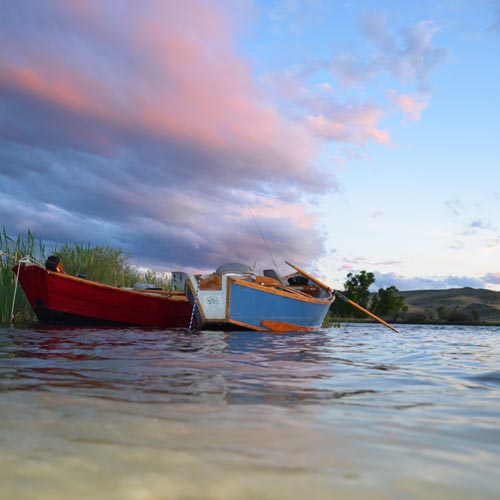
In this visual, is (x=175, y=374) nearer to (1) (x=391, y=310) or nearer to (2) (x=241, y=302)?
(2) (x=241, y=302)

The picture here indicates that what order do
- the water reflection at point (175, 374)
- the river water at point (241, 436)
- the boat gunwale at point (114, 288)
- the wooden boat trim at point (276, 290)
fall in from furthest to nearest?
the boat gunwale at point (114, 288) < the wooden boat trim at point (276, 290) < the water reflection at point (175, 374) < the river water at point (241, 436)

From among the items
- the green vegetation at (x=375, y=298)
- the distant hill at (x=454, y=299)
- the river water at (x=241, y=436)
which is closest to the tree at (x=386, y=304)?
the green vegetation at (x=375, y=298)

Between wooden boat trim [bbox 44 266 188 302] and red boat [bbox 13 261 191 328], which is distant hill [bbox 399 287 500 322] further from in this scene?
red boat [bbox 13 261 191 328]

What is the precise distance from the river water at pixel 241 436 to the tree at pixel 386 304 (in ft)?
142

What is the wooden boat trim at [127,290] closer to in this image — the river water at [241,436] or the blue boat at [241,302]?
the blue boat at [241,302]

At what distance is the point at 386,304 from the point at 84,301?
3804 cm

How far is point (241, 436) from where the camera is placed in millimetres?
2127

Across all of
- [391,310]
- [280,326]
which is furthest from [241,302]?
[391,310]

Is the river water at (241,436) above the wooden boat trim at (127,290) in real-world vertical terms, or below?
below

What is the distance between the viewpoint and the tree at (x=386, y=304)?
4597 centimetres

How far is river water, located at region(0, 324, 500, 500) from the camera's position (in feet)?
5.08

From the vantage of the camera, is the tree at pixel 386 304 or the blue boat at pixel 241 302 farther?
the tree at pixel 386 304

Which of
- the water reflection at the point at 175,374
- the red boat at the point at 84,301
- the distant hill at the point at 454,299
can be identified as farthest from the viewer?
the distant hill at the point at 454,299

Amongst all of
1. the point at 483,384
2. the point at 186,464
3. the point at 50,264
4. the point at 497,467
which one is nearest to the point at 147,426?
the point at 186,464
